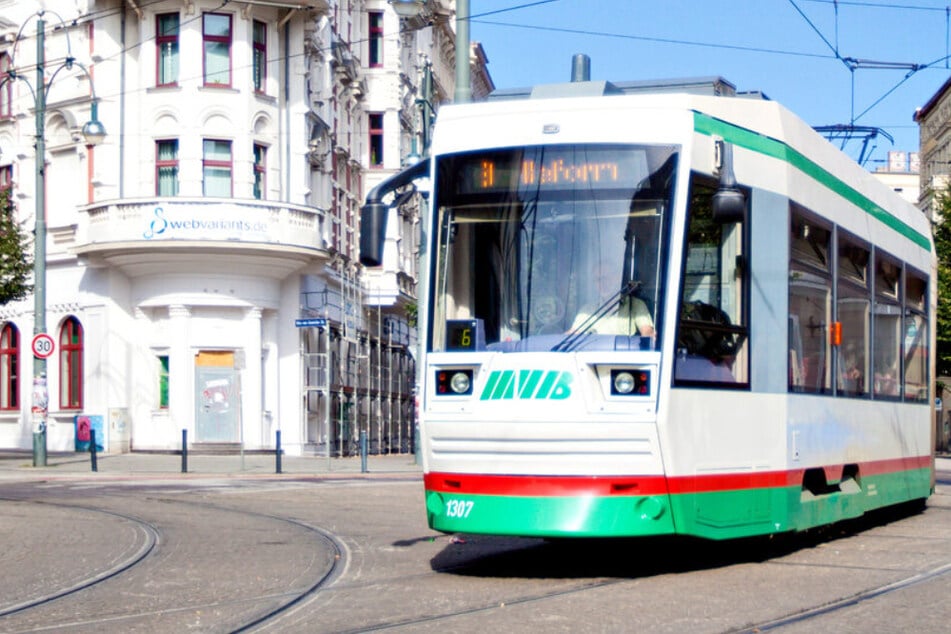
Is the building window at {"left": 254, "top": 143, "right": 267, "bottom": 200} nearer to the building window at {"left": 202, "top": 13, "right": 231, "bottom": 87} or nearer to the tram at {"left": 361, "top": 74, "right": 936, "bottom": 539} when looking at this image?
the building window at {"left": 202, "top": 13, "right": 231, "bottom": 87}

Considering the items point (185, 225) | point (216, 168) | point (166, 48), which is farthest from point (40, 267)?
point (166, 48)

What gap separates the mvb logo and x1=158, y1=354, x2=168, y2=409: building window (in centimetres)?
2750

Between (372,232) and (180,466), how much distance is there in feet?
73.9

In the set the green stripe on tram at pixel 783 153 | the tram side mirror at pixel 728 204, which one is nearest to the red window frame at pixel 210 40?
the green stripe on tram at pixel 783 153

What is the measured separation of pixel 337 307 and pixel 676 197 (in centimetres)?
3151

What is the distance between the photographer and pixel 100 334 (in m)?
37.0

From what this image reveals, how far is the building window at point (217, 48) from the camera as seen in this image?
119ft

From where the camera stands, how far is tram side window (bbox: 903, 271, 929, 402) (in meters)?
15.6

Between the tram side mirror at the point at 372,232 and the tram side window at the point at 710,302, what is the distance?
6.54 feet

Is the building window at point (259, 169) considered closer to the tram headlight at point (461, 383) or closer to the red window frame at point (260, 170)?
the red window frame at point (260, 170)

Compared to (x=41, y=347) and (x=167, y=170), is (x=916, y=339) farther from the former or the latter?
(x=167, y=170)

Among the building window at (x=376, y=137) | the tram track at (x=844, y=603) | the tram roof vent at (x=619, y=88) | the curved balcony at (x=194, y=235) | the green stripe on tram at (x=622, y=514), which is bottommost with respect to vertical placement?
the tram track at (x=844, y=603)

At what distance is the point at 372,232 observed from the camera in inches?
404

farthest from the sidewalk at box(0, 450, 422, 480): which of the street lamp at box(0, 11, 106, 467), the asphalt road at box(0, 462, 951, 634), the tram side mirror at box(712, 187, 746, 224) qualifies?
the tram side mirror at box(712, 187, 746, 224)
